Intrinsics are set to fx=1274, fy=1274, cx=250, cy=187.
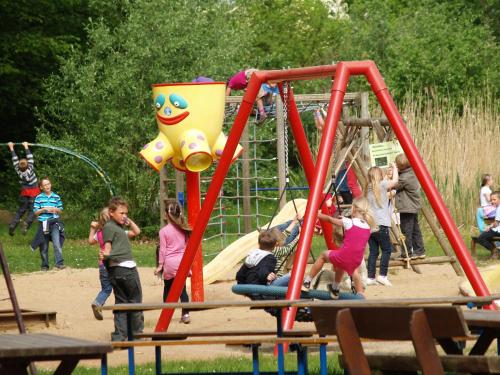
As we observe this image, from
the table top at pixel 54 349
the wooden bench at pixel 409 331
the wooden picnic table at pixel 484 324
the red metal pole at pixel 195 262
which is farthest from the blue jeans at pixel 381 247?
the table top at pixel 54 349

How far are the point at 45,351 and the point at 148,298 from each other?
8709 mm

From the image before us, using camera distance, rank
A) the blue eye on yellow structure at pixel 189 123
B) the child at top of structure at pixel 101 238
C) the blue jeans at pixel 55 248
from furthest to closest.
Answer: the blue jeans at pixel 55 248 → the blue eye on yellow structure at pixel 189 123 → the child at top of structure at pixel 101 238

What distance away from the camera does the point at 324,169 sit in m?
9.90

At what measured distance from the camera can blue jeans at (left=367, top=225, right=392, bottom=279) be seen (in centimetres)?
1512

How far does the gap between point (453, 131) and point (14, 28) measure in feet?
50.0

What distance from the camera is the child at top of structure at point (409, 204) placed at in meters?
16.3

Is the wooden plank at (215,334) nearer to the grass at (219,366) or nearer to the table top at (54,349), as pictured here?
the grass at (219,366)

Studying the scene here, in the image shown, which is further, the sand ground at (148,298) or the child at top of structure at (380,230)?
the child at top of structure at (380,230)

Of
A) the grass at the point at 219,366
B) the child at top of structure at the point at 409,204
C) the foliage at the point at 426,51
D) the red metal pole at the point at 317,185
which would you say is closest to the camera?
the grass at the point at 219,366

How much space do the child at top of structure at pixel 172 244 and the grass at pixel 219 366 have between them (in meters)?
2.24

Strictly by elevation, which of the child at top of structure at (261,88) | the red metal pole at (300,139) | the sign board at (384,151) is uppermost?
the child at top of structure at (261,88)

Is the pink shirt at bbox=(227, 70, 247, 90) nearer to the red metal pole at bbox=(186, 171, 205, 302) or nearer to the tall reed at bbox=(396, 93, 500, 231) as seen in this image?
the red metal pole at bbox=(186, 171, 205, 302)

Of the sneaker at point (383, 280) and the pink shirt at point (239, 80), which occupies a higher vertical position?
the pink shirt at point (239, 80)

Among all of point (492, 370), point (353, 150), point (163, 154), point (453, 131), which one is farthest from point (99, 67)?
point (492, 370)
